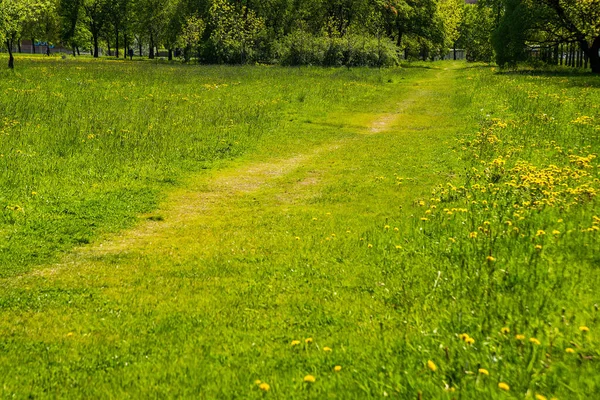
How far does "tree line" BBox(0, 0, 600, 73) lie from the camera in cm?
4066

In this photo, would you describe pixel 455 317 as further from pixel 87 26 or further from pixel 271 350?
pixel 87 26

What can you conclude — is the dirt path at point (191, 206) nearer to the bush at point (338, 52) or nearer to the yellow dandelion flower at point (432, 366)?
the yellow dandelion flower at point (432, 366)

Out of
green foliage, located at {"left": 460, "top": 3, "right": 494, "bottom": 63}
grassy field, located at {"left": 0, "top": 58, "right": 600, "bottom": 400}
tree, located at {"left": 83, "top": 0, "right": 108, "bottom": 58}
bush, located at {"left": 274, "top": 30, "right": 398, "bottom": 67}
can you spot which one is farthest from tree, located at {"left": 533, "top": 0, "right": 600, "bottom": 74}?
tree, located at {"left": 83, "top": 0, "right": 108, "bottom": 58}

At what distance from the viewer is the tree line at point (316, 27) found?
40656 mm

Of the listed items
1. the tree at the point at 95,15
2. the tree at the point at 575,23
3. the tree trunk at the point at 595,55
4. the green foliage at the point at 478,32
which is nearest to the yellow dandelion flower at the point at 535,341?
the tree at the point at 575,23

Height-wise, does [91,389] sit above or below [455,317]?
below

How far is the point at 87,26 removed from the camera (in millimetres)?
91000

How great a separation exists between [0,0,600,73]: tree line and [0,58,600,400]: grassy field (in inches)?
1044

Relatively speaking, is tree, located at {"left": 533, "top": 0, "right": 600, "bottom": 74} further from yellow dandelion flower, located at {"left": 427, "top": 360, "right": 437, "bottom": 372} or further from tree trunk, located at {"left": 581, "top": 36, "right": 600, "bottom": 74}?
yellow dandelion flower, located at {"left": 427, "top": 360, "right": 437, "bottom": 372}

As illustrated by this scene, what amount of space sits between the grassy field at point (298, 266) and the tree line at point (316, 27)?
26.5 m

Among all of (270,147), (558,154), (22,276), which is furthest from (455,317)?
(270,147)

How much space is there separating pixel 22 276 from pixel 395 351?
5.50 meters

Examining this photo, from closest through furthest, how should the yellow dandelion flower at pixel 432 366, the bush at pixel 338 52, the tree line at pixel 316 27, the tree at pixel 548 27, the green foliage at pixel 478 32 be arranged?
the yellow dandelion flower at pixel 432 366
the tree at pixel 548 27
the tree line at pixel 316 27
the bush at pixel 338 52
the green foliage at pixel 478 32

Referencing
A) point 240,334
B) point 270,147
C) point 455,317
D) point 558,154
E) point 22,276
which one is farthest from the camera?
point 270,147
